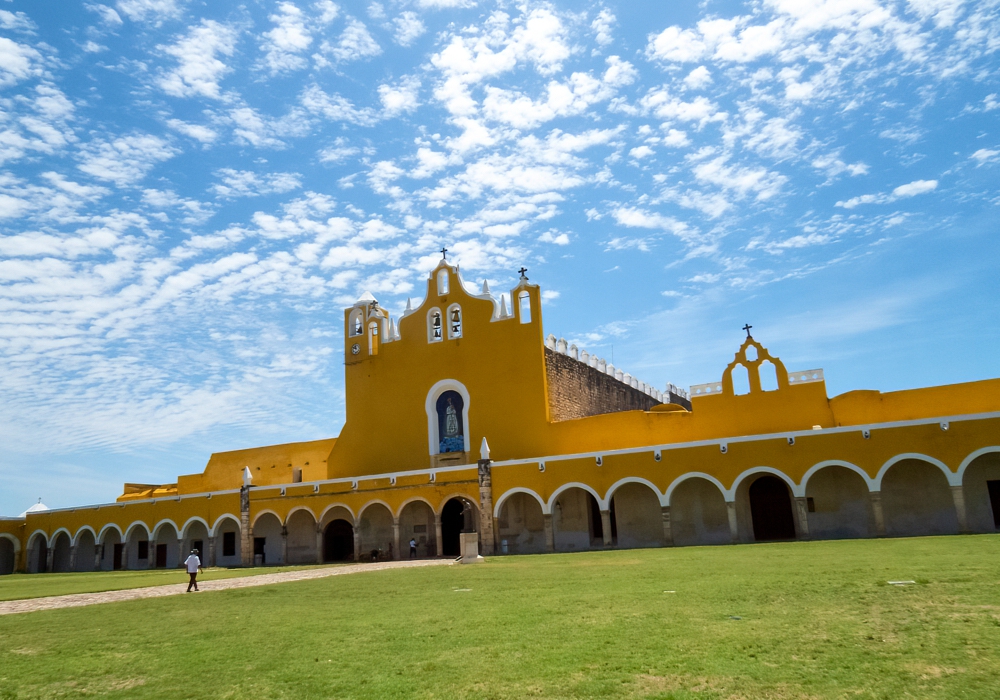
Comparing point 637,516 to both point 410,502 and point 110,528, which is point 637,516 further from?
point 110,528

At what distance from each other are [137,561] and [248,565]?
7939 millimetres

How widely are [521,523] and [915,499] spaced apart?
11499 millimetres

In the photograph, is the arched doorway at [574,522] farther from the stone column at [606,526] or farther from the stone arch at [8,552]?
the stone arch at [8,552]

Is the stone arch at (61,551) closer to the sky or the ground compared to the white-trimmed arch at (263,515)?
closer to the ground

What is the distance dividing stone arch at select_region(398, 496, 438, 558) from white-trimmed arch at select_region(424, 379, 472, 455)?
7.80 ft

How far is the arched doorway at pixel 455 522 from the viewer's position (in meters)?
26.2

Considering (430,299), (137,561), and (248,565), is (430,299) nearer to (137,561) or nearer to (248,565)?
(248,565)

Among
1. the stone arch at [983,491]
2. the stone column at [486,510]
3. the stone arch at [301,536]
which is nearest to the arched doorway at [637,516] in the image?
the stone column at [486,510]

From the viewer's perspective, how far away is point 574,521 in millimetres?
24141

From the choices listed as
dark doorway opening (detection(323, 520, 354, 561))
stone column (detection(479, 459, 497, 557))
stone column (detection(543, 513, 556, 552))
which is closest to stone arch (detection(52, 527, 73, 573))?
dark doorway opening (detection(323, 520, 354, 561))

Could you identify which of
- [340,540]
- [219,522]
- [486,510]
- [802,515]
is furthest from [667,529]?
[219,522]

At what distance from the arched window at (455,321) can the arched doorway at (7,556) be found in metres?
24.8

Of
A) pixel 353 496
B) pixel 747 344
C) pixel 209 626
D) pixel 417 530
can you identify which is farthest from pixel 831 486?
pixel 209 626

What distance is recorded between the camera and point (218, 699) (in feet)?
19.6
